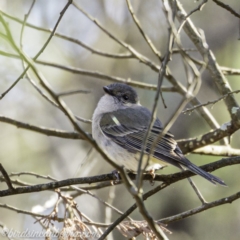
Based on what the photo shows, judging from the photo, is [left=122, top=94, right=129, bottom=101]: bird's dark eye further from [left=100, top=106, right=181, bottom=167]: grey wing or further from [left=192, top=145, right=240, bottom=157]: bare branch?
[left=192, top=145, right=240, bottom=157]: bare branch

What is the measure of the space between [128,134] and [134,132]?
65 mm

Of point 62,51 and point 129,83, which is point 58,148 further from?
point 129,83

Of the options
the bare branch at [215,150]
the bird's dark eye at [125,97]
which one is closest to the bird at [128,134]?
the bird's dark eye at [125,97]

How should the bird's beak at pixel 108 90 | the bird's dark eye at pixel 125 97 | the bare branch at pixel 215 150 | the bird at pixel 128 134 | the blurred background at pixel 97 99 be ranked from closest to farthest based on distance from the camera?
the bird at pixel 128 134
the bare branch at pixel 215 150
the bird's beak at pixel 108 90
the bird's dark eye at pixel 125 97
the blurred background at pixel 97 99

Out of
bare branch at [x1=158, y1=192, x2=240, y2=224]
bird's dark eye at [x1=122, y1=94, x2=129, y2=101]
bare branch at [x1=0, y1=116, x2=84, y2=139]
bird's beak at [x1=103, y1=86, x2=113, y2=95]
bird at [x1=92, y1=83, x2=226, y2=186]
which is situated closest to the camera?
bare branch at [x1=158, y1=192, x2=240, y2=224]

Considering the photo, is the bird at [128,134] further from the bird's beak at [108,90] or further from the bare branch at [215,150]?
the bare branch at [215,150]

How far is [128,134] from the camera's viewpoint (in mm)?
4543

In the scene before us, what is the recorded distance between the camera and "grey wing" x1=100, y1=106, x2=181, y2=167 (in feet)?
13.2

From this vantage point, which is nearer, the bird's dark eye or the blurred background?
the bird's dark eye

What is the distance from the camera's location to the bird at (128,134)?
3.94 meters

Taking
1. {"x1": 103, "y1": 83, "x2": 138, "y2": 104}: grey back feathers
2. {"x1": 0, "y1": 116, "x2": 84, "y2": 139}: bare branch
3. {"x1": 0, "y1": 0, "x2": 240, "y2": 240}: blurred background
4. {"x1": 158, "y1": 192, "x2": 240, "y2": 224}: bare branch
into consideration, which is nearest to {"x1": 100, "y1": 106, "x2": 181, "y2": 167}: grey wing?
{"x1": 103, "y1": 83, "x2": 138, "y2": 104}: grey back feathers

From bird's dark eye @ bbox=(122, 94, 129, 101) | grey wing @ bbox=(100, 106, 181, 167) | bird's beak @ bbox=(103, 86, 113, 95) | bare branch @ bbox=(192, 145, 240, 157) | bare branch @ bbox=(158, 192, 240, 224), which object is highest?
bird's beak @ bbox=(103, 86, 113, 95)

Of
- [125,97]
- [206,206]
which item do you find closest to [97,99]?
[125,97]

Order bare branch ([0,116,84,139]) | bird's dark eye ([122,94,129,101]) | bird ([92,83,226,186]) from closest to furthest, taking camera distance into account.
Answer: bare branch ([0,116,84,139]) < bird ([92,83,226,186]) < bird's dark eye ([122,94,129,101])
